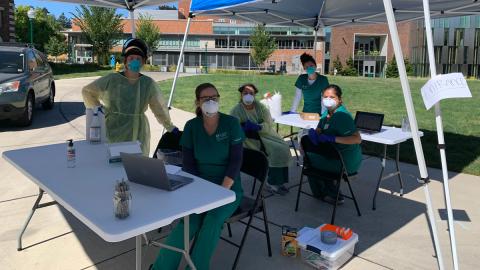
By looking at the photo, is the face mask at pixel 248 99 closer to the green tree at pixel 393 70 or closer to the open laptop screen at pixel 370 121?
the open laptop screen at pixel 370 121

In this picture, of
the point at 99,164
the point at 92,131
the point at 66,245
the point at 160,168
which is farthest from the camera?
the point at 92,131

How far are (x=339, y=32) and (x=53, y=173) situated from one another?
6119cm

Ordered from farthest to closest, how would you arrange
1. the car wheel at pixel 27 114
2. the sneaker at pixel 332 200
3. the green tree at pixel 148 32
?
the green tree at pixel 148 32, the car wheel at pixel 27 114, the sneaker at pixel 332 200

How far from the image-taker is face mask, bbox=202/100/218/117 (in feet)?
10.2

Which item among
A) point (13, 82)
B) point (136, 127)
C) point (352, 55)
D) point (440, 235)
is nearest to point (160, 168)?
point (136, 127)

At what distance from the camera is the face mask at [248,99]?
16.7ft

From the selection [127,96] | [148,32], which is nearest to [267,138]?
[127,96]

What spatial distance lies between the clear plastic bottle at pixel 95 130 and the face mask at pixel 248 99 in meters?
1.84

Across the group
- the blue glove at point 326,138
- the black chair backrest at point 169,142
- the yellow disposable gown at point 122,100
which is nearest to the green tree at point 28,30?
the yellow disposable gown at point 122,100

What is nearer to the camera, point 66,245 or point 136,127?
point 66,245

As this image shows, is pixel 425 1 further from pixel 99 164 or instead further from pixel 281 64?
pixel 281 64

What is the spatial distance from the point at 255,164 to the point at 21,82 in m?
6.98

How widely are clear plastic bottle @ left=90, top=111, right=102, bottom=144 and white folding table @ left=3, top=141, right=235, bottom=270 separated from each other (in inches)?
16.3

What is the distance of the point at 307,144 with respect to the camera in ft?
14.3
